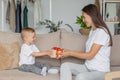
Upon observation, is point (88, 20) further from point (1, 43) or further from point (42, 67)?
point (1, 43)

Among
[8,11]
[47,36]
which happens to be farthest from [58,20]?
[47,36]

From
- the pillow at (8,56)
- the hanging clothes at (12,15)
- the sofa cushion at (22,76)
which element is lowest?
the sofa cushion at (22,76)

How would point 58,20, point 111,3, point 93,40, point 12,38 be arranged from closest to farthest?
point 93,40
point 12,38
point 111,3
point 58,20

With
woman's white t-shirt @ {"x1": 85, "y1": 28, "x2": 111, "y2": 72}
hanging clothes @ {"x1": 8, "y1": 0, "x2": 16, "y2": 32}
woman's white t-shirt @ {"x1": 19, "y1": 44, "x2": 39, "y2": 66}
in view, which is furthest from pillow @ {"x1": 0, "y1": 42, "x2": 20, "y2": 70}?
hanging clothes @ {"x1": 8, "y1": 0, "x2": 16, "y2": 32}

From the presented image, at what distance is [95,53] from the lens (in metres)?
2.40

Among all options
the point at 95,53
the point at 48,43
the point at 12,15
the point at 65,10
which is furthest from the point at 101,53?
the point at 65,10

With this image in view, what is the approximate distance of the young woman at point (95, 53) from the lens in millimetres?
2379

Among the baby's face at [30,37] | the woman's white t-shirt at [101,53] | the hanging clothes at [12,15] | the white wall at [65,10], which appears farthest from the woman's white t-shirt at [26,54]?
the white wall at [65,10]

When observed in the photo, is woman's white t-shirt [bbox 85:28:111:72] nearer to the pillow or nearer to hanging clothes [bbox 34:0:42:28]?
the pillow

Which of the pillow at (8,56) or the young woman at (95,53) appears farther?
the pillow at (8,56)

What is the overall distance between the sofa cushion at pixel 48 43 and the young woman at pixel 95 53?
0.44 metres

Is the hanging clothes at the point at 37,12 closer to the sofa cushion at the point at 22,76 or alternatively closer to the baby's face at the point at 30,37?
the baby's face at the point at 30,37

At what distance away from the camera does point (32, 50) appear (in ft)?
9.18

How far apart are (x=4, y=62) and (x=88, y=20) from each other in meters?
1.00
